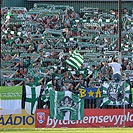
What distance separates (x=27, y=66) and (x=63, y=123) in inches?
219

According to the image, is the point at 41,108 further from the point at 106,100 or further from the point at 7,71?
the point at 7,71

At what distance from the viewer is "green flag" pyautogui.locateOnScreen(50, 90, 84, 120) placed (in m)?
22.2

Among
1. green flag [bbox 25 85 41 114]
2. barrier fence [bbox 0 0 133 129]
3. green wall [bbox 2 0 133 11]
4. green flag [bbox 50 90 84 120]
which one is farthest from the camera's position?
green wall [bbox 2 0 133 11]

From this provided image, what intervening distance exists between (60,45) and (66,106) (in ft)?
23.6

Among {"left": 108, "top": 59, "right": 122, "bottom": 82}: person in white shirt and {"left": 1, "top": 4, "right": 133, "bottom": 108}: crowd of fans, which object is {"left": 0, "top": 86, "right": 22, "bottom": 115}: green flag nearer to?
{"left": 1, "top": 4, "right": 133, "bottom": 108}: crowd of fans

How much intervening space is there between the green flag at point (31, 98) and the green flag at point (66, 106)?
649 millimetres

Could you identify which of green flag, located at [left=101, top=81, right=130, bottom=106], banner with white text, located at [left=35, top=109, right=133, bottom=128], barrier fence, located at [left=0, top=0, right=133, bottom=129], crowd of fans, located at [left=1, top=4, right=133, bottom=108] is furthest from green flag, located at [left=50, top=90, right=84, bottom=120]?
crowd of fans, located at [left=1, top=4, right=133, bottom=108]

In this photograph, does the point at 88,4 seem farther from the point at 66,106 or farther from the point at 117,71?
the point at 66,106

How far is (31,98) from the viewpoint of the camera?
21.8 metres

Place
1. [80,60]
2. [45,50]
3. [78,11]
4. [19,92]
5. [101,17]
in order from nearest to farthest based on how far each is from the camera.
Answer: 1. [19,92]
2. [80,60]
3. [45,50]
4. [101,17]
5. [78,11]

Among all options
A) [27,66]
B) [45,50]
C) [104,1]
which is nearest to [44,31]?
[45,50]

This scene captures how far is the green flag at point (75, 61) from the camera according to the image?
25.5m

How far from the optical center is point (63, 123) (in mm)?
22203

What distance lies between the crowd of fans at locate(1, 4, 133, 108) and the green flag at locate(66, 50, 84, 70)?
398mm
